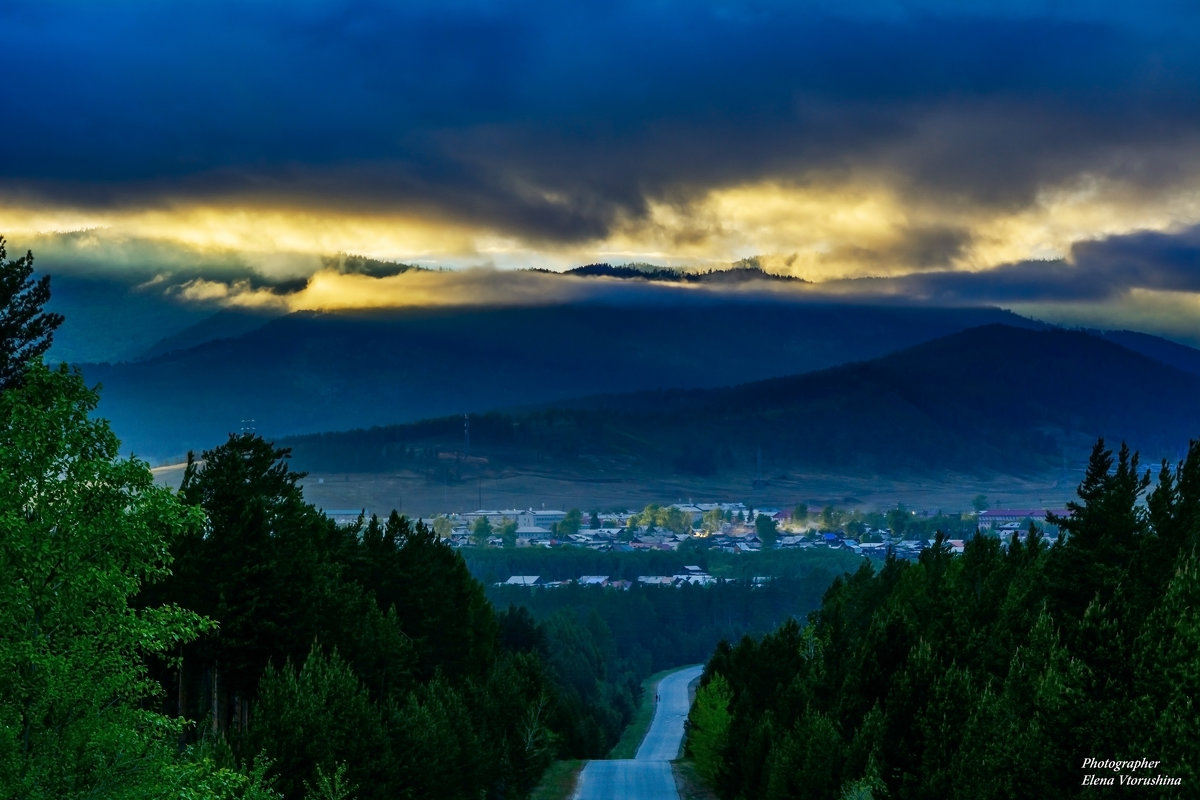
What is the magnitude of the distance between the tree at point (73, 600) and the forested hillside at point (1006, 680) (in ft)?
82.1

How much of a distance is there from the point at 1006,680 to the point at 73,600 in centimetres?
3570

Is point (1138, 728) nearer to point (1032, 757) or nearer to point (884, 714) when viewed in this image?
point (1032, 757)

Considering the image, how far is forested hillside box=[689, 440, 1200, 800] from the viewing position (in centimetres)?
4480

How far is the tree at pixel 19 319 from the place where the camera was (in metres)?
58.4

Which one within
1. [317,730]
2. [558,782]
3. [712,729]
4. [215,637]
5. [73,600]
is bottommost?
[558,782]

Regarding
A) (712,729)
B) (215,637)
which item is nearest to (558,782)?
(712,729)

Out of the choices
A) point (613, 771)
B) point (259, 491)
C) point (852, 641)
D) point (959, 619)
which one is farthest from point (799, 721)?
point (613, 771)

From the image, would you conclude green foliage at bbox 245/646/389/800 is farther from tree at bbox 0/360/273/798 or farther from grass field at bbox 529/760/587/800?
grass field at bbox 529/760/587/800

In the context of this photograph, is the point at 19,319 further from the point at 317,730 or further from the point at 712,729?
the point at 712,729

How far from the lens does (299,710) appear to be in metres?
55.8

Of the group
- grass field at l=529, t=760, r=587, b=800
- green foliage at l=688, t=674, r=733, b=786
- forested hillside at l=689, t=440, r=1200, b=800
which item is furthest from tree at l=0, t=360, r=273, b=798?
green foliage at l=688, t=674, r=733, b=786

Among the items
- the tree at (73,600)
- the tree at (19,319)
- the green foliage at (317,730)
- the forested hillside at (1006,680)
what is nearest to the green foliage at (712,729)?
the forested hillside at (1006,680)

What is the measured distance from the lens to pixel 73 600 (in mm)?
35531

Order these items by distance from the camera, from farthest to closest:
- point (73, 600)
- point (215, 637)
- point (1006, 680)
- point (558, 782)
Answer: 1. point (558, 782)
2. point (215, 637)
3. point (1006, 680)
4. point (73, 600)
